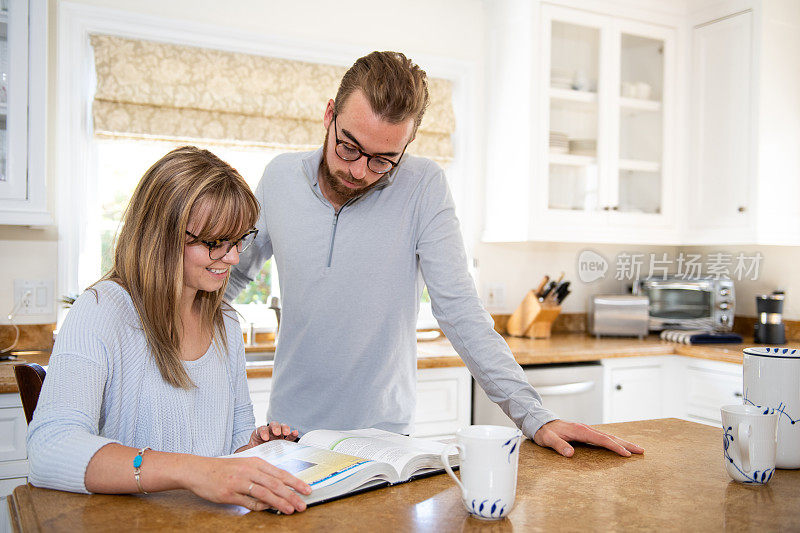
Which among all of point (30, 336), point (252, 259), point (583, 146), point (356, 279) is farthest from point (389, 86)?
point (583, 146)

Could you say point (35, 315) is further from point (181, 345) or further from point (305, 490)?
point (305, 490)

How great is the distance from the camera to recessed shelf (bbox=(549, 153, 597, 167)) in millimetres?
3406

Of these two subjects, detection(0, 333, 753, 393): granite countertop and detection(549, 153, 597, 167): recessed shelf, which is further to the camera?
detection(549, 153, 597, 167): recessed shelf

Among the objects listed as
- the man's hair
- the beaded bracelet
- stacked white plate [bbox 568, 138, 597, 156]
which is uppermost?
stacked white plate [bbox 568, 138, 597, 156]

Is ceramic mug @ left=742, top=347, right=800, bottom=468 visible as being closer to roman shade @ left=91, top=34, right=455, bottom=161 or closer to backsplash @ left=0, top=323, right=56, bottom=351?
roman shade @ left=91, top=34, right=455, bottom=161

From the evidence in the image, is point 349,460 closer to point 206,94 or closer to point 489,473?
point 489,473

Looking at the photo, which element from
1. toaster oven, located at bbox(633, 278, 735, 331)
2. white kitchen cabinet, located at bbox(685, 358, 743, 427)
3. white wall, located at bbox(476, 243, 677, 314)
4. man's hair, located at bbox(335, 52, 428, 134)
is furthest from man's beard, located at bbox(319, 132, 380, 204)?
toaster oven, located at bbox(633, 278, 735, 331)

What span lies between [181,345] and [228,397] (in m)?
0.15

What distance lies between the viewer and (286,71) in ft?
10.3

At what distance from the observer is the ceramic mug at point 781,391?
1.25m

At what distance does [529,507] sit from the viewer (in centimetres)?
105

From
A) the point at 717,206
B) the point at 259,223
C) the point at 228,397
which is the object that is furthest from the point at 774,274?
the point at 228,397

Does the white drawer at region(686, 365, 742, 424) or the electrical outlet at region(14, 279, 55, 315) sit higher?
the electrical outlet at region(14, 279, 55, 315)

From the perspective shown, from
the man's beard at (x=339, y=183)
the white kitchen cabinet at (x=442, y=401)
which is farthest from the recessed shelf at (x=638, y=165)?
the man's beard at (x=339, y=183)
